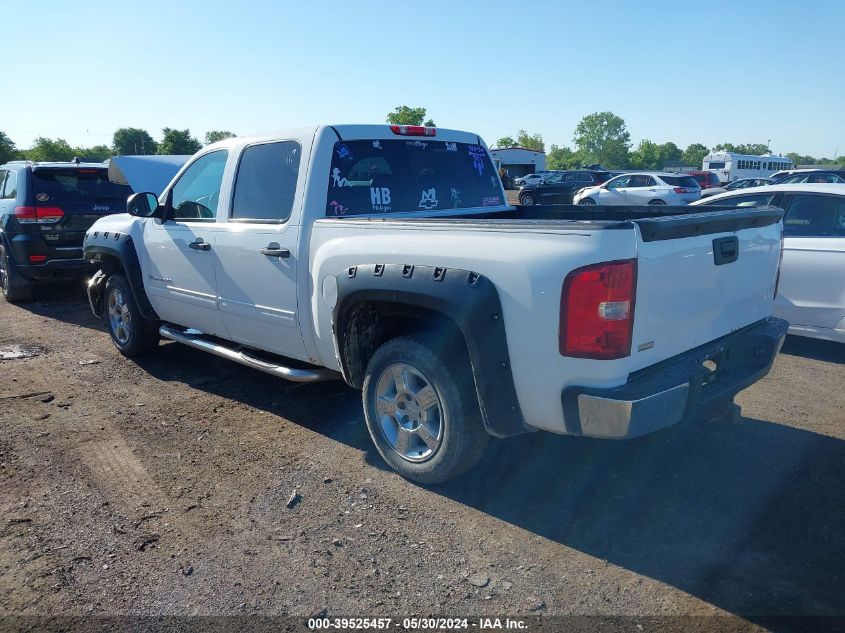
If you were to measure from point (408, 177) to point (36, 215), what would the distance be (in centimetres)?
646

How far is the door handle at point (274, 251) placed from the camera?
14.2ft

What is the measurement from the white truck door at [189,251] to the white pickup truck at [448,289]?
0.07 ft

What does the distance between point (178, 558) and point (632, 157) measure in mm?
144917

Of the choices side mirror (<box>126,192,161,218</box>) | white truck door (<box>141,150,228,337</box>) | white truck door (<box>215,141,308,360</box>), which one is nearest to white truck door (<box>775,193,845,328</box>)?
white truck door (<box>215,141,308,360</box>)

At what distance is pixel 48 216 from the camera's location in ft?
29.6

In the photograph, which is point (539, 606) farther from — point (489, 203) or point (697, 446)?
point (489, 203)

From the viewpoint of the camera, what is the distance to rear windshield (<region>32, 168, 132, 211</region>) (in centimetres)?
907

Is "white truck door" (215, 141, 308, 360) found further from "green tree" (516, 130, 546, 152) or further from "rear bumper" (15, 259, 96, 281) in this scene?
"green tree" (516, 130, 546, 152)

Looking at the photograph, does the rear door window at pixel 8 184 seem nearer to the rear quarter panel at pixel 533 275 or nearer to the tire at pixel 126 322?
the tire at pixel 126 322

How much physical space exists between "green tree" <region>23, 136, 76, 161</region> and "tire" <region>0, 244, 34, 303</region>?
69.0m

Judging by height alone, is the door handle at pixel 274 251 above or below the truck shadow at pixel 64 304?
above

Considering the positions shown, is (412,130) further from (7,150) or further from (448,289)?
(7,150)

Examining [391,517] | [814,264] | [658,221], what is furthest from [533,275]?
[814,264]

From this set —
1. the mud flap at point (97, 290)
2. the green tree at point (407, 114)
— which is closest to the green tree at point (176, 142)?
the green tree at point (407, 114)
